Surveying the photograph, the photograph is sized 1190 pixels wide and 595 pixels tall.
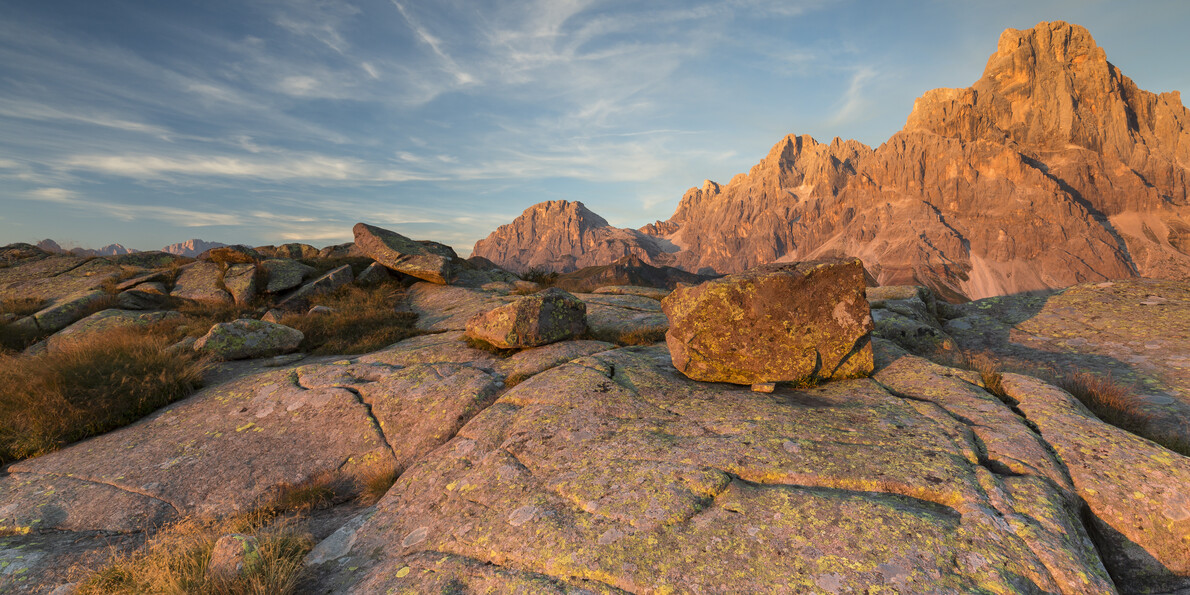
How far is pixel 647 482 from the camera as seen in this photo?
448 cm

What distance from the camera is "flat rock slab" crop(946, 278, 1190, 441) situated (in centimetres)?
792

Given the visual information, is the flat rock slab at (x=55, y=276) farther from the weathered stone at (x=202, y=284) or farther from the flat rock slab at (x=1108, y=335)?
the flat rock slab at (x=1108, y=335)

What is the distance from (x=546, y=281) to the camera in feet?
71.5

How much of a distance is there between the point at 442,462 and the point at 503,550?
2060mm

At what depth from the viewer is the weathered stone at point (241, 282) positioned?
656 inches

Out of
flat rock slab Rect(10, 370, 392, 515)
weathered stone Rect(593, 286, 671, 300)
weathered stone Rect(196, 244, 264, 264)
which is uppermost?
weathered stone Rect(196, 244, 264, 264)

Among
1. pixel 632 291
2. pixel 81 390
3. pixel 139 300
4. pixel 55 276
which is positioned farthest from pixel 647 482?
pixel 55 276

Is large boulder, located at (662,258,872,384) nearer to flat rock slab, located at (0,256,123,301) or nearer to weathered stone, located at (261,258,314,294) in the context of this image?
weathered stone, located at (261,258,314,294)

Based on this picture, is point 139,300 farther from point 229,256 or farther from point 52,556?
point 52,556

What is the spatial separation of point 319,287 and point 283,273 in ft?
7.52

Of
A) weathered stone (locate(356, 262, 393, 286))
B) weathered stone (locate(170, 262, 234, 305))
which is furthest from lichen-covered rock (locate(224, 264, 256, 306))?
weathered stone (locate(356, 262, 393, 286))

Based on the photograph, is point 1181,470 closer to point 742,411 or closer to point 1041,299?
point 742,411

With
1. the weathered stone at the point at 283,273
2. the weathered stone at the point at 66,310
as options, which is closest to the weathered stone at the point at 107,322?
the weathered stone at the point at 66,310

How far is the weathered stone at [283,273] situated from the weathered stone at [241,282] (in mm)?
513
